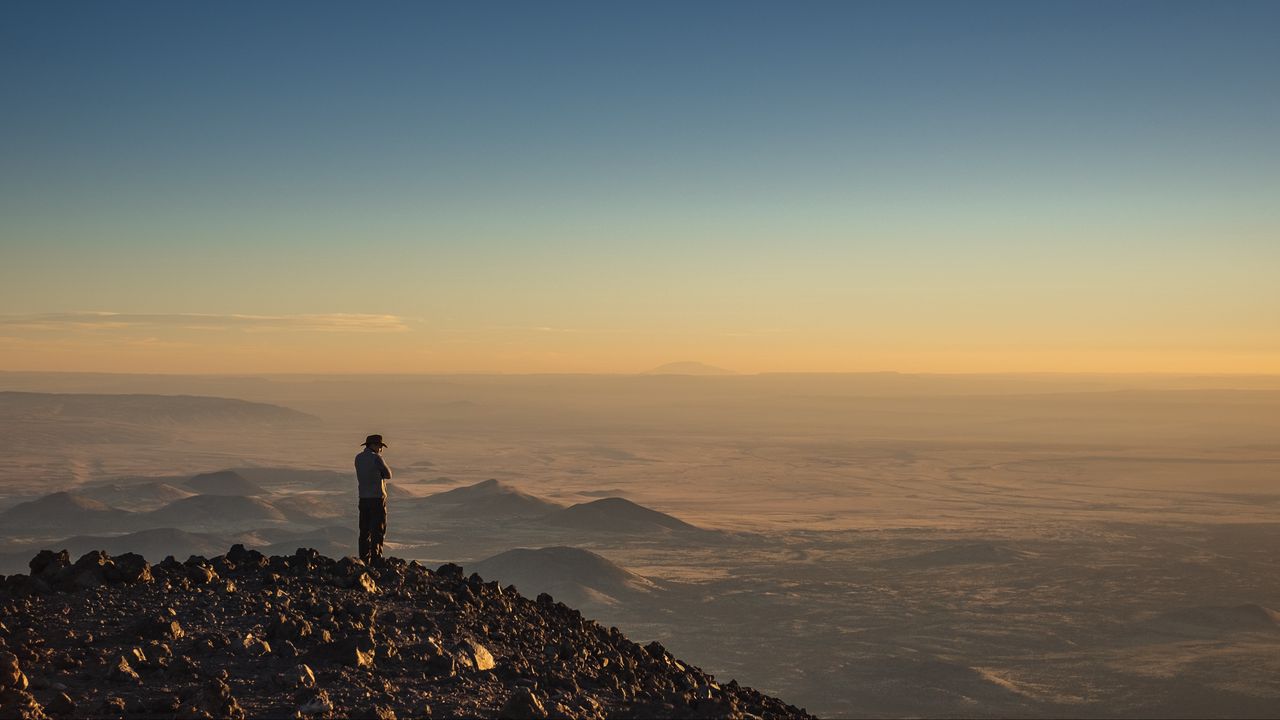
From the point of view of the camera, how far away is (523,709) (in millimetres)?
8609

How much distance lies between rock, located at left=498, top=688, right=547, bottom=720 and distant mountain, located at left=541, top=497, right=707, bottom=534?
128 m

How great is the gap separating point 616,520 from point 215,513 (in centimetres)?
5054

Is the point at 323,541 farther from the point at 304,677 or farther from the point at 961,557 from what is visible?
the point at 304,677

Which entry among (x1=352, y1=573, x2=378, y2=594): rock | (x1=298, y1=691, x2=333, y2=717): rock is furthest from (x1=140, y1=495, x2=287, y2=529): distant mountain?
(x1=298, y1=691, x2=333, y2=717): rock

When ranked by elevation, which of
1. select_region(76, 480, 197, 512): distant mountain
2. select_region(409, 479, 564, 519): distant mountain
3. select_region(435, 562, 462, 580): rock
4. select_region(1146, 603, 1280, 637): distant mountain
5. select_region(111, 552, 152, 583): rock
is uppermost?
select_region(111, 552, 152, 583): rock

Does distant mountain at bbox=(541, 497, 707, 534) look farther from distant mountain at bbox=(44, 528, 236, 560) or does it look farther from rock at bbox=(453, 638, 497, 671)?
rock at bbox=(453, 638, 497, 671)

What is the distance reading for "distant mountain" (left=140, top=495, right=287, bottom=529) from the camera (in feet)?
435

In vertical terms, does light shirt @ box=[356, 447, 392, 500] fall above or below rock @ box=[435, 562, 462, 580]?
above

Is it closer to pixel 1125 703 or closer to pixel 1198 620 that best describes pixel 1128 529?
pixel 1198 620

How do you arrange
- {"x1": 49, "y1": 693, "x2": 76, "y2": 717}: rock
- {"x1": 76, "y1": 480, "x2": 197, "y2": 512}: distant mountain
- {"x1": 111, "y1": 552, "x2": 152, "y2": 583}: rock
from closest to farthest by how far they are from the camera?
{"x1": 49, "y1": 693, "x2": 76, "y2": 717}: rock → {"x1": 111, "y1": 552, "x2": 152, "y2": 583}: rock → {"x1": 76, "y1": 480, "x2": 197, "y2": 512}: distant mountain

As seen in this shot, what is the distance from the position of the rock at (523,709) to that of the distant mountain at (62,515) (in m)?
138

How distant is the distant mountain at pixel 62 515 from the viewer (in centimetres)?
12975

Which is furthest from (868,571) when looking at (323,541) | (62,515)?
(62,515)

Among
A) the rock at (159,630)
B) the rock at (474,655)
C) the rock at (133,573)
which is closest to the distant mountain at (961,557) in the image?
the rock at (474,655)
